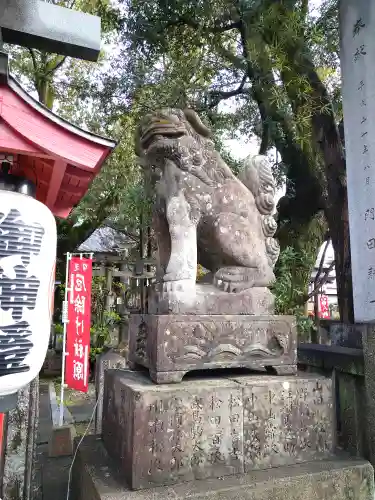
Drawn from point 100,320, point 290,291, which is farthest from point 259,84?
point 100,320

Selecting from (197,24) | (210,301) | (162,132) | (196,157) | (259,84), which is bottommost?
(210,301)

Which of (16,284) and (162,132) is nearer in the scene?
(16,284)

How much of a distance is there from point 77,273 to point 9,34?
14.7ft

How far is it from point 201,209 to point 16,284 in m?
1.51

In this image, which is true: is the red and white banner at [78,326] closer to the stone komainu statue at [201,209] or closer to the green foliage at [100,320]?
the stone komainu statue at [201,209]

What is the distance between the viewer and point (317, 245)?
704 centimetres

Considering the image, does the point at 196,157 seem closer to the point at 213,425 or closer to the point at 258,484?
the point at 213,425

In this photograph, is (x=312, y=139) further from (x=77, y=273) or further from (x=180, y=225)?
(x=77, y=273)

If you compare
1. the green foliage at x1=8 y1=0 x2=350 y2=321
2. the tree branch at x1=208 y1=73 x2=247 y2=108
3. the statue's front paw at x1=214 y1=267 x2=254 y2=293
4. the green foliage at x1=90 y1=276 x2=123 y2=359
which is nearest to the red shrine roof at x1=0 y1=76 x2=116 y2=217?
the statue's front paw at x1=214 y1=267 x2=254 y2=293

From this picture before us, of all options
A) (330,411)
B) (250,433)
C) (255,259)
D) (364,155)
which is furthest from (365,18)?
(250,433)

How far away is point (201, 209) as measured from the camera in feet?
9.22

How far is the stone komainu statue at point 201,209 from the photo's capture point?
2723 millimetres

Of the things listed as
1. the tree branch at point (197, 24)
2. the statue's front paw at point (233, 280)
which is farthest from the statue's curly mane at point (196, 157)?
the tree branch at point (197, 24)

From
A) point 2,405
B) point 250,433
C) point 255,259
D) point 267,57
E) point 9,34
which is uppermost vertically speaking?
point 267,57
